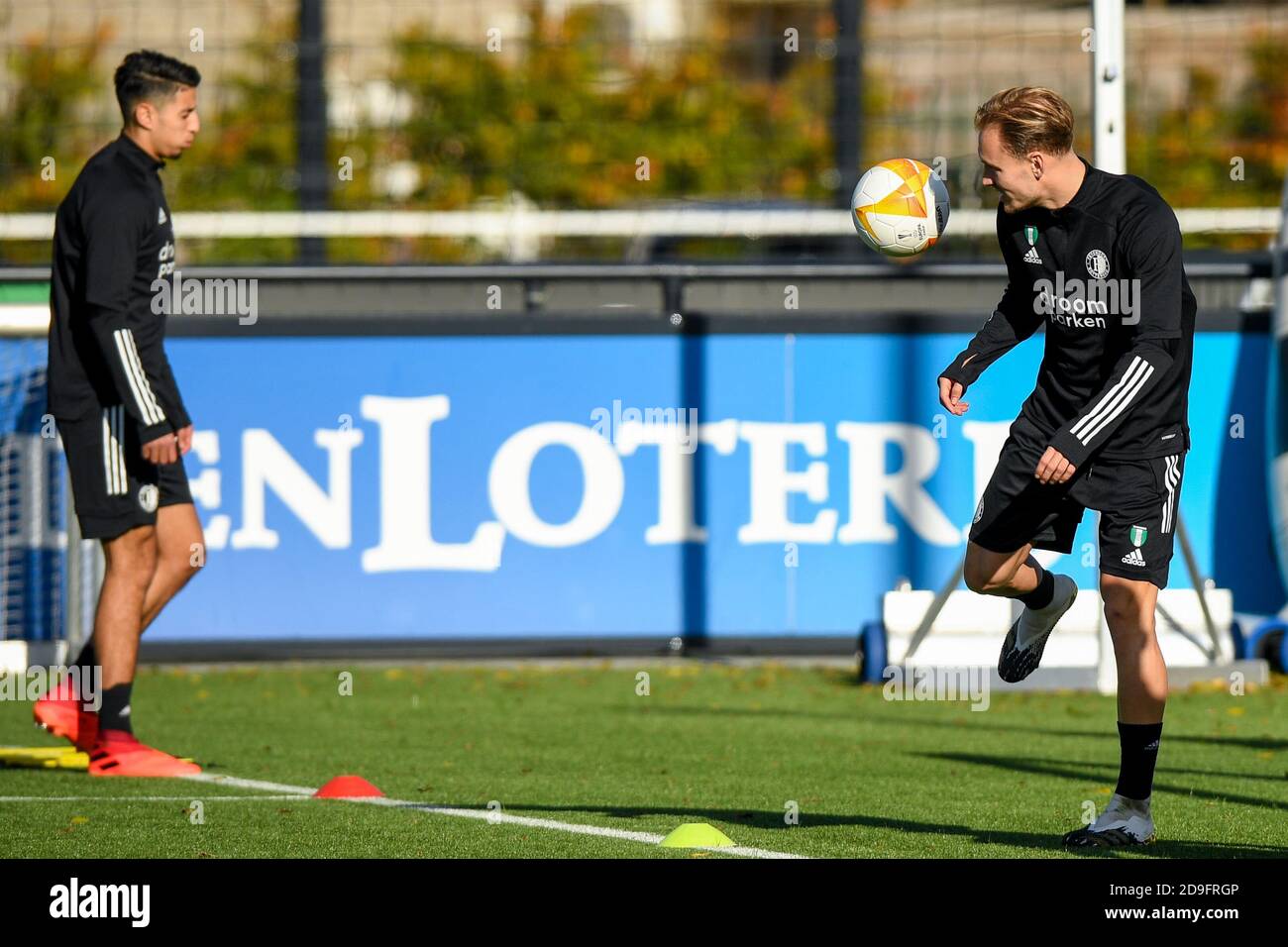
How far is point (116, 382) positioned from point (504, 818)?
2.20 metres

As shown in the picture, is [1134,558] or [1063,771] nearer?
[1134,558]

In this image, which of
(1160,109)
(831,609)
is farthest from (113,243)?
Result: (1160,109)

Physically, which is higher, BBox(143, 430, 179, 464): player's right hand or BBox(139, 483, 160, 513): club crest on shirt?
BBox(143, 430, 179, 464): player's right hand

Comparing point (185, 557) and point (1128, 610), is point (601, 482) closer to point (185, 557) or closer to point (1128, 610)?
point (185, 557)

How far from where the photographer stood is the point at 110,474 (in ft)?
24.8

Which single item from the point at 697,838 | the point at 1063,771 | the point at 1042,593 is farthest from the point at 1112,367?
the point at 1063,771

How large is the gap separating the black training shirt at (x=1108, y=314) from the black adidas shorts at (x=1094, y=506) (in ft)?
0.18

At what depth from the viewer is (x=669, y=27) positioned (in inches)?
1406

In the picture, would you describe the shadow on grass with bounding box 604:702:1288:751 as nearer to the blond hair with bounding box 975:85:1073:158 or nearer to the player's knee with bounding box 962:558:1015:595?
the player's knee with bounding box 962:558:1015:595

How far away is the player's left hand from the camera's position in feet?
18.6

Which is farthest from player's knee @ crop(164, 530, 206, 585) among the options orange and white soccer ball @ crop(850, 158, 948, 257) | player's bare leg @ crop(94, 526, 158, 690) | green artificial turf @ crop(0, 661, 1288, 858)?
orange and white soccer ball @ crop(850, 158, 948, 257)

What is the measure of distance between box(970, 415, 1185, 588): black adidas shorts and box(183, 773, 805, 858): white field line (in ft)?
3.92

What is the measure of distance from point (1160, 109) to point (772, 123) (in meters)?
4.87
